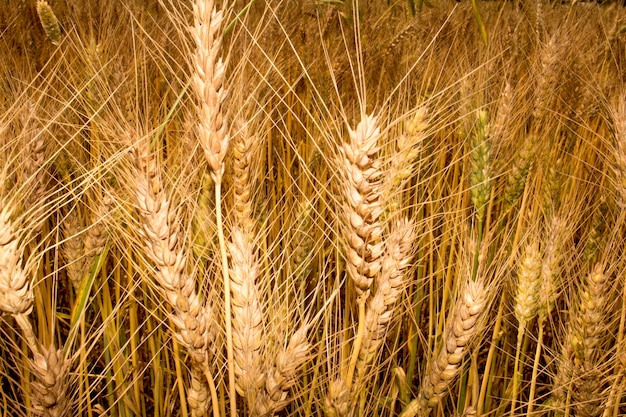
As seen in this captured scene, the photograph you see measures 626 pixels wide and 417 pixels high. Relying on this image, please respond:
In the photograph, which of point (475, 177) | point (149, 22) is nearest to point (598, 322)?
point (475, 177)

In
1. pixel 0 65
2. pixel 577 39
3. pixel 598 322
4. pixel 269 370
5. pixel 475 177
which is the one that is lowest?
pixel 598 322

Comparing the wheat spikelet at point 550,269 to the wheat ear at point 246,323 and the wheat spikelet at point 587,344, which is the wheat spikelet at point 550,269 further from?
the wheat ear at point 246,323

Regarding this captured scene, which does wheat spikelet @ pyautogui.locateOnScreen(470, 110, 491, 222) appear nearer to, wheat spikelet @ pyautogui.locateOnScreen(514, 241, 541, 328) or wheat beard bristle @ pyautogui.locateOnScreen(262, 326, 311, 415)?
wheat spikelet @ pyautogui.locateOnScreen(514, 241, 541, 328)

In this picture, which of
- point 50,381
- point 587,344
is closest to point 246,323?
point 50,381

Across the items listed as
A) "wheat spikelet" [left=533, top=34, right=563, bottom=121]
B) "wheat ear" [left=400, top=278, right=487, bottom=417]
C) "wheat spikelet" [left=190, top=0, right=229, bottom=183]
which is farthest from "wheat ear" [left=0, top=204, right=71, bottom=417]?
"wheat spikelet" [left=533, top=34, right=563, bottom=121]

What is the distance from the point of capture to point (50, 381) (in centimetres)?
74

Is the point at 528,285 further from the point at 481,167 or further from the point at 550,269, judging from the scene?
the point at 481,167

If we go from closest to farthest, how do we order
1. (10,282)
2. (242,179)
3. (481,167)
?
(10,282)
(242,179)
(481,167)

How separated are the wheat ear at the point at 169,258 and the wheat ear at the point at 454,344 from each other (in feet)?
1.19

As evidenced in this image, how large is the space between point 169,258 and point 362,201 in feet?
0.91

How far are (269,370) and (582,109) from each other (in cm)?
150

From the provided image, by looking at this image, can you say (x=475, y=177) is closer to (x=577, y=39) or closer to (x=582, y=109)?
(x=582, y=109)

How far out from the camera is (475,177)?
121 cm

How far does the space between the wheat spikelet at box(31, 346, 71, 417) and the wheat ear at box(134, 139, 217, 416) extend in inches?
6.3
